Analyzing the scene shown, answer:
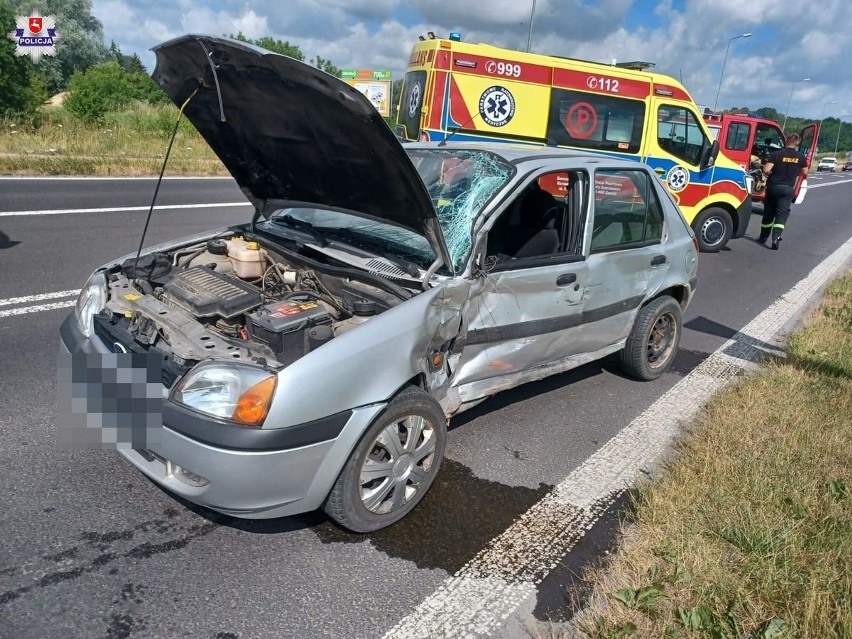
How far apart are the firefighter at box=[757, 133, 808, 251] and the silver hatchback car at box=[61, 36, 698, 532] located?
874cm

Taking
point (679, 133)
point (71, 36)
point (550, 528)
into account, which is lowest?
point (550, 528)

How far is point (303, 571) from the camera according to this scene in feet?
8.87

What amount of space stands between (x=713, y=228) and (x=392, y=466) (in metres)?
10.4

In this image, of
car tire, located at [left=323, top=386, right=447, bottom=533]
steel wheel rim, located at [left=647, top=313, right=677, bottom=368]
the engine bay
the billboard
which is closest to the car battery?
the engine bay

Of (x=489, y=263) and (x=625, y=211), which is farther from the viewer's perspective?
(x=625, y=211)

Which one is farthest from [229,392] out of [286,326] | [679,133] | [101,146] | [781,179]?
[101,146]

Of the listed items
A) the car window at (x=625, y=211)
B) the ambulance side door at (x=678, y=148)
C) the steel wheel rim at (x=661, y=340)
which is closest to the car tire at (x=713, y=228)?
the ambulance side door at (x=678, y=148)

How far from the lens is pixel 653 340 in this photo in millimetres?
5074

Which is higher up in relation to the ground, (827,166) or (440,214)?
(827,166)

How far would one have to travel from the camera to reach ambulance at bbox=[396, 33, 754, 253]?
31.8ft

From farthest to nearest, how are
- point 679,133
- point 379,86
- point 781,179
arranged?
point 379,86, point 781,179, point 679,133

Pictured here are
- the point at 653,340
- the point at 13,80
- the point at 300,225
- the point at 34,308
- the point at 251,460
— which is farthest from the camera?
the point at 13,80

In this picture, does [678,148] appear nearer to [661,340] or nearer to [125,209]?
[661,340]

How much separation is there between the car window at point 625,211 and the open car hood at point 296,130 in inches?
56.9
